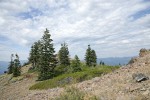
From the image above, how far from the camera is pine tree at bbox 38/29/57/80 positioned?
5112cm

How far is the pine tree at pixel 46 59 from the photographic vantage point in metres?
51.1

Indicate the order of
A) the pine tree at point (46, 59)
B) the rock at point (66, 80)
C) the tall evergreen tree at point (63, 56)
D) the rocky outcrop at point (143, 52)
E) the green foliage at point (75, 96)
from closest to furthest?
1. the green foliage at point (75, 96)
2. the rocky outcrop at point (143, 52)
3. the rock at point (66, 80)
4. the pine tree at point (46, 59)
5. the tall evergreen tree at point (63, 56)

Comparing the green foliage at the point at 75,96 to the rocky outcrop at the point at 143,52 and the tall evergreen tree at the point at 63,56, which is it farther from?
the tall evergreen tree at the point at 63,56

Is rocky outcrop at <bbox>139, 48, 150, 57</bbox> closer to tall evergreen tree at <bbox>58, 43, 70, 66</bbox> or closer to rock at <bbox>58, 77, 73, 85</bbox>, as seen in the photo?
rock at <bbox>58, 77, 73, 85</bbox>

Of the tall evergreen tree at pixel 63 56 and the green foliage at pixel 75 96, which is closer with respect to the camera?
the green foliage at pixel 75 96

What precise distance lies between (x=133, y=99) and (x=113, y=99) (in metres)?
1.58

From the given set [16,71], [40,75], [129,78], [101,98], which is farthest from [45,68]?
[101,98]

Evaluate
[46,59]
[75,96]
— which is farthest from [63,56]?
[75,96]

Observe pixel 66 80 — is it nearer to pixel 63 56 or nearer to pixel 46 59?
pixel 46 59

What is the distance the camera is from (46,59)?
53406mm

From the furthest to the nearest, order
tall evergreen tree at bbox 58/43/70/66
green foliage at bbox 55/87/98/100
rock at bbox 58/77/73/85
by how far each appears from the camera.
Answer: tall evergreen tree at bbox 58/43/70/66
rock at bbox 58/77/73/85
green foliage at bbox 55/87/98/100

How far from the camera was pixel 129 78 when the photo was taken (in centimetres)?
1939

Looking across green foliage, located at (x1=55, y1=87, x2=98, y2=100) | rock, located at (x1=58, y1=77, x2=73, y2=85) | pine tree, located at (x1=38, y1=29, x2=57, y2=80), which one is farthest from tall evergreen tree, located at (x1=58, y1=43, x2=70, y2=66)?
green foliage, located at (x1=55, y1=87, x2=98, y2=100)

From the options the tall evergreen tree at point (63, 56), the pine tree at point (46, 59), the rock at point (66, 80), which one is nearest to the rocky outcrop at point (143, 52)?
the rock at point (66, 80)
